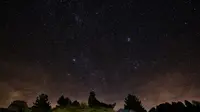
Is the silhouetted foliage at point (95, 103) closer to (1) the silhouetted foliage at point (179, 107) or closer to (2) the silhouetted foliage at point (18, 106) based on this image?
(1) the silhouetted foliage at point (179, 107)

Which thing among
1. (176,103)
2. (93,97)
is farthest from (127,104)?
(176,103)

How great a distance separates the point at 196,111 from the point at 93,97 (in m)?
12.9

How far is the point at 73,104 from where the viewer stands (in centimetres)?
2961

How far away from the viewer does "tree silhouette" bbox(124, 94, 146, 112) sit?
3784cm

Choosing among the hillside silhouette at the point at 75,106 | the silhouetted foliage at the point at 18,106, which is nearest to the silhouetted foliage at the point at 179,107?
the hillside silhouette at the point at 75,106

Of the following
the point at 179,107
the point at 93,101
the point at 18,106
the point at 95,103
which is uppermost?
the point at 93,101

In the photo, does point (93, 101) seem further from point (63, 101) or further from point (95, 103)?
point (63, 101)

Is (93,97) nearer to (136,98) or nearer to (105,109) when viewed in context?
(105,109)

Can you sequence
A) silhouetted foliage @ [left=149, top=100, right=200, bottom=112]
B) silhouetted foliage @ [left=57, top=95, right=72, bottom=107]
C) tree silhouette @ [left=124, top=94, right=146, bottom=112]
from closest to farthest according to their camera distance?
silhouetted foliage @ [left=149, top=100, right=200, bottom=112]
silhouetted foliage @ [left=57, top=95, right=72, bottom=107]
tree silhouette @ [left=124, top=94, right=146, bottom=112]

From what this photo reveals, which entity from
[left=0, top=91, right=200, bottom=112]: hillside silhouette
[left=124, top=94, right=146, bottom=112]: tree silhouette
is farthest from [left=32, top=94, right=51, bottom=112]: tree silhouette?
[left=124, top=94, right=146, bottom=112]: tree silhouette

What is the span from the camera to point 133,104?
39.1 m

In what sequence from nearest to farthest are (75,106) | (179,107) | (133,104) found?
(179,107) → (75,106) → (133,104)

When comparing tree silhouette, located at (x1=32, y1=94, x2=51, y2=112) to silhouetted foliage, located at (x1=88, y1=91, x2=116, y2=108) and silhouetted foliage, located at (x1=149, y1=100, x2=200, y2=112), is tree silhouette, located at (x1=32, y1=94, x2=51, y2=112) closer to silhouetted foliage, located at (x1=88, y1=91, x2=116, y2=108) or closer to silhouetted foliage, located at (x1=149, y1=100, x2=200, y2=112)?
silhouetted foliage, located at (x1=88, y1=91, x2=116, y2=108)

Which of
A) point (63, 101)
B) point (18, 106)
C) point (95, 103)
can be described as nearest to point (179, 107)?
point (95, 103)
